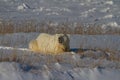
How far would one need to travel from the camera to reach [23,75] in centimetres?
563

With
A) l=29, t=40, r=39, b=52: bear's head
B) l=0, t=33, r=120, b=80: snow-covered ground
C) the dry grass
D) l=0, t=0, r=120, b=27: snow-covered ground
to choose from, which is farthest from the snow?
l=0, t=0, r=120, b=27: snow-covered ground

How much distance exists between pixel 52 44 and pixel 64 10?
11837 mm

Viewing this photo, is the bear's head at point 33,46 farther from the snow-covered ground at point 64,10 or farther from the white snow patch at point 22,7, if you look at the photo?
the white snow patch at point 22,7

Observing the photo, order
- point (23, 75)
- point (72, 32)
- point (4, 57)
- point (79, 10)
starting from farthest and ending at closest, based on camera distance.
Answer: point (79, 10) < point (72, 32) < point (4, 57) < point (23, 75)

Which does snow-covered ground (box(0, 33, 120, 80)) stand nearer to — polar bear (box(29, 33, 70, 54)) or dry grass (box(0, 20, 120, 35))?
polar bear (box(29, 33, 70, 54))

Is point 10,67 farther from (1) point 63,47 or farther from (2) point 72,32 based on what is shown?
(2) point 72,32

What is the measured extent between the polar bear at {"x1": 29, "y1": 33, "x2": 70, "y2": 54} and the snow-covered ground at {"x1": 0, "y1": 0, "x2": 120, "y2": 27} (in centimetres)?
674

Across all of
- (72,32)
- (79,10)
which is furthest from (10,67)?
(79,10)

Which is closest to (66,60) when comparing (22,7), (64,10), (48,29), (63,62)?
(63,62)

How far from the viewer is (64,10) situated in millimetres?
20047

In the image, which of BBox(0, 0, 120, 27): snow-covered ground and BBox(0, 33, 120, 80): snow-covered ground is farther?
BBox(0, 0, 120, 27): snow-covered ground

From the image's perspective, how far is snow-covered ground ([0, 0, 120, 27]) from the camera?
17.1 meters

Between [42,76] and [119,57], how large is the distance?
2.57 m

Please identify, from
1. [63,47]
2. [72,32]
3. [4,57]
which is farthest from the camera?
[72,32]
